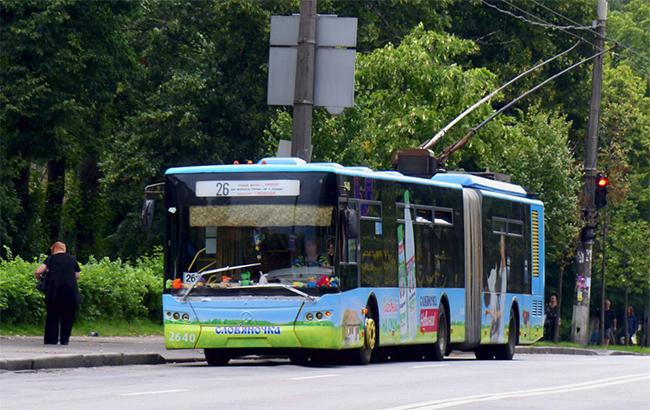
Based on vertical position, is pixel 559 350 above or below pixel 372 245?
below

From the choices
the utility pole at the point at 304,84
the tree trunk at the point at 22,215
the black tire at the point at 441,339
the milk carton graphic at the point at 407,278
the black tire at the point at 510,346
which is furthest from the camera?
the tree trunk at the point at 22,215

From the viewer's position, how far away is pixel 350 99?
2547 cm

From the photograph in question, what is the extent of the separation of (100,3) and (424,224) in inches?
860

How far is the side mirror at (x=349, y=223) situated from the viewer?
2283cm

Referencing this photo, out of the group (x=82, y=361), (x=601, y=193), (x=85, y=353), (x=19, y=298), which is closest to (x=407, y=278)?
(x=85, y=353)

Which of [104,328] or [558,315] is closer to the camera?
[104,328]

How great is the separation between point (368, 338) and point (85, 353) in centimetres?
387

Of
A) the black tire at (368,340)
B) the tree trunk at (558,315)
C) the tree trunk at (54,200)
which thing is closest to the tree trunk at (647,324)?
the tree trunk at (558,315)

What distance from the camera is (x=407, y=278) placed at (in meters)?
25.8

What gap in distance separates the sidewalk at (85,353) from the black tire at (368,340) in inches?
105

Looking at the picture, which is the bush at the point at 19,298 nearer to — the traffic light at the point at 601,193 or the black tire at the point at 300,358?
the black tire at the point at 300,358

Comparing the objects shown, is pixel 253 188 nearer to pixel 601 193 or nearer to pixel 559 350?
pixel 601 193

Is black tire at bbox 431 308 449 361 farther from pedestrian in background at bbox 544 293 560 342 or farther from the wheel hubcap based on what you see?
pedestrian in background at bbox 544 293 560 342

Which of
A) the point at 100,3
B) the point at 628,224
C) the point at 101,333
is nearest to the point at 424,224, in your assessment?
the point at 101,333
